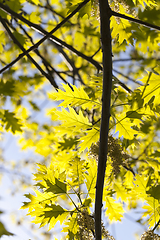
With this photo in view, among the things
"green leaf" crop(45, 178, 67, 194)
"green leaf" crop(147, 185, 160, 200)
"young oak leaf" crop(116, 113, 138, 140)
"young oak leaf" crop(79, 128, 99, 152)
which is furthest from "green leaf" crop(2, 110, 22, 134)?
"green leaf" crop(147, 185, 160, 200)

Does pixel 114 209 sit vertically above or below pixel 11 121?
below

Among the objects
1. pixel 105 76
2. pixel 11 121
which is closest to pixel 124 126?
pixel 105 76

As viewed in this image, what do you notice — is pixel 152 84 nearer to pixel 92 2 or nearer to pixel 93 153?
pixel 93 153

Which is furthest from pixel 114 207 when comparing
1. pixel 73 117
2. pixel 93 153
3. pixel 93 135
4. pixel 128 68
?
pixel 128 68

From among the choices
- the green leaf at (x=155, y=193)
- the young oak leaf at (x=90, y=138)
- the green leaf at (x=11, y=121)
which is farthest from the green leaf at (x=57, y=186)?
the green leaf at (x=11, y=121)

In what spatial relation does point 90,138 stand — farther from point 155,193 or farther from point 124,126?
point 155,193

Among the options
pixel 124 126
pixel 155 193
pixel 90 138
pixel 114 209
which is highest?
pixel 124 126

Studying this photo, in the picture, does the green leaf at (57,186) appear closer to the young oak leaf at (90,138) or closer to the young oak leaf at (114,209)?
the young oak leaf at (90,138)

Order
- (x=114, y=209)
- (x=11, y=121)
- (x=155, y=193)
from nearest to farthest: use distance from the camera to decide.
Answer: (x=155, y=193) < (x=114, y=209) < (x=11, y=121)

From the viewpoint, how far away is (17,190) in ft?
19.5

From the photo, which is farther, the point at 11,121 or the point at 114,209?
the point at 11,121

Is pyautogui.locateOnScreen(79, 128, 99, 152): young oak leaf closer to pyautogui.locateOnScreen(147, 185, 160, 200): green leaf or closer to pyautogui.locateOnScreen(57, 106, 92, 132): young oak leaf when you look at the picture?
pyautogui.locateOnScreen(57, 106, 92, 132): young oak leaf

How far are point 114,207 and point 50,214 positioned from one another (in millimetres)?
595

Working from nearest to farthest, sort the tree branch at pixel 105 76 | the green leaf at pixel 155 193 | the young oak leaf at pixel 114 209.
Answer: the tree branch at pixel 105 76 < the green leaf at pixel 155 193 < the young oak leaf at pixel 114 209
